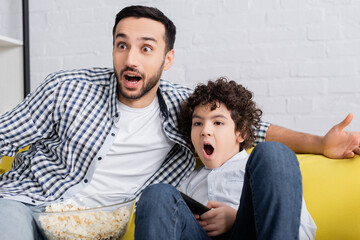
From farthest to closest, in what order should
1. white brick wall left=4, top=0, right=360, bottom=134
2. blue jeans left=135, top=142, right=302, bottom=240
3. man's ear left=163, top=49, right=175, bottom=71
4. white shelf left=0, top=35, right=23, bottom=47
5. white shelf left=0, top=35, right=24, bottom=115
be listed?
1. white shelf left=0, top=35, right=24, bottom=115
2. white shelf left=0, top=35, right=23, bottom=47
3. white brick wall left=4, top=0, right=360, bottom=134
4. man's ear left=163, top=49, right=175, bottom=71
5. blue jeans left=135, top=142, right=302, bottom=240

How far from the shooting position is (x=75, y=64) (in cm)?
222

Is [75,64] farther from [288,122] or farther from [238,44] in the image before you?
[288,122]

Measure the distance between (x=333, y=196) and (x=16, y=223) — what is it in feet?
3.08

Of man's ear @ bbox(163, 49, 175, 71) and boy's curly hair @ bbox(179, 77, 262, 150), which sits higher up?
man's ear @ bbox(163, 49, 175, 71)

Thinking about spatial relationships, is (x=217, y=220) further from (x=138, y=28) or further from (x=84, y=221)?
(x=138, y=28)

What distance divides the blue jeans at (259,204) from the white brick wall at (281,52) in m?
1.04

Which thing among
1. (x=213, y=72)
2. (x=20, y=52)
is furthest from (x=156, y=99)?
(x=20, y=52)

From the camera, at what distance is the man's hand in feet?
4.42

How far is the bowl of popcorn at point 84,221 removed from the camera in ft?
3.16

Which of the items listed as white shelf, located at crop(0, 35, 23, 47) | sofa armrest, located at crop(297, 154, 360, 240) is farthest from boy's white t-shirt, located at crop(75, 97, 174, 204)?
white shelf, located at crop(0, 35, 23, 47)

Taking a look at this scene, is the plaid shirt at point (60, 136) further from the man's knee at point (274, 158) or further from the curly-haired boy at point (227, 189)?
the man's knee at point (274, 158)

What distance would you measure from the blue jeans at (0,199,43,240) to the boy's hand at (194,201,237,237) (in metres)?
0.46

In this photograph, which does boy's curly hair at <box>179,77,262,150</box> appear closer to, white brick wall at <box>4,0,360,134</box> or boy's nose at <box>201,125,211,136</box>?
boy's nose at <box>201,125,211,136</box>

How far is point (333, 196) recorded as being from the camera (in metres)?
1.26
